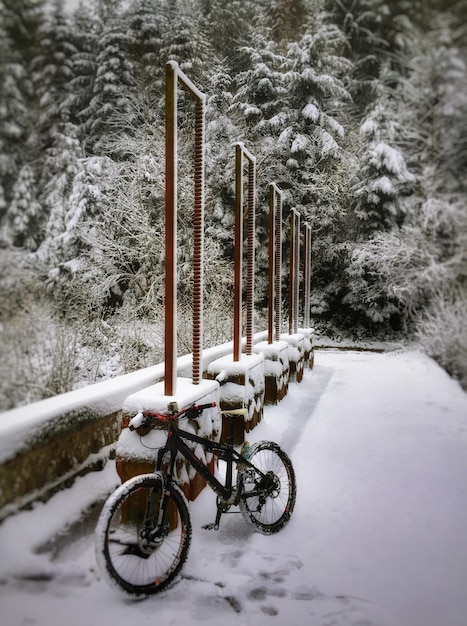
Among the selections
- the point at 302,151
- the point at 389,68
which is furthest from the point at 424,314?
the point at 302,151

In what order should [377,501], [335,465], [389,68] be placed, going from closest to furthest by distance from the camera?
[389,68] < [377,501] < [335,465]

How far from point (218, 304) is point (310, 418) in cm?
536

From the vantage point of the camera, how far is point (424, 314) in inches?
94.7

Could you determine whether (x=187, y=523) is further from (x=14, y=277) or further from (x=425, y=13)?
(x=425, y=13)

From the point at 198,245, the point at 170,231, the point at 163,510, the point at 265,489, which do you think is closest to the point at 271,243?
the point at 198,245

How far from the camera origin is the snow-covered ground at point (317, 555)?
2.26 m

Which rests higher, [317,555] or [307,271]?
[307,271]

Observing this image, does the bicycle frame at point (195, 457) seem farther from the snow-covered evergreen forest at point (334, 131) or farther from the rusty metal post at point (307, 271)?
the rusty metal post at point (307, 271)

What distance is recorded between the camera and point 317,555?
2842 mm

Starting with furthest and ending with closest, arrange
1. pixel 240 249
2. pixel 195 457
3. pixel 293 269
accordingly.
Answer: pixel 293 269 → pixel 240 249 → pixel 195 457

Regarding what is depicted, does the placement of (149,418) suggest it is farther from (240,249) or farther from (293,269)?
(293,269)

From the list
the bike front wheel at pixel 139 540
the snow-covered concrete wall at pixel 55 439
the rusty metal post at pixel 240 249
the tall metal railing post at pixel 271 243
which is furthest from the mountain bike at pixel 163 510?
the tall metal railing post at pixel 271 243

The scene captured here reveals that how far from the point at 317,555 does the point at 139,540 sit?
1207mm

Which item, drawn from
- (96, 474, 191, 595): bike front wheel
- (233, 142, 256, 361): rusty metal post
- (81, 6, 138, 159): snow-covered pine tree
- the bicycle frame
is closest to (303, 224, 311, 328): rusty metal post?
(233, 142, 256, 361): rusty metal post
